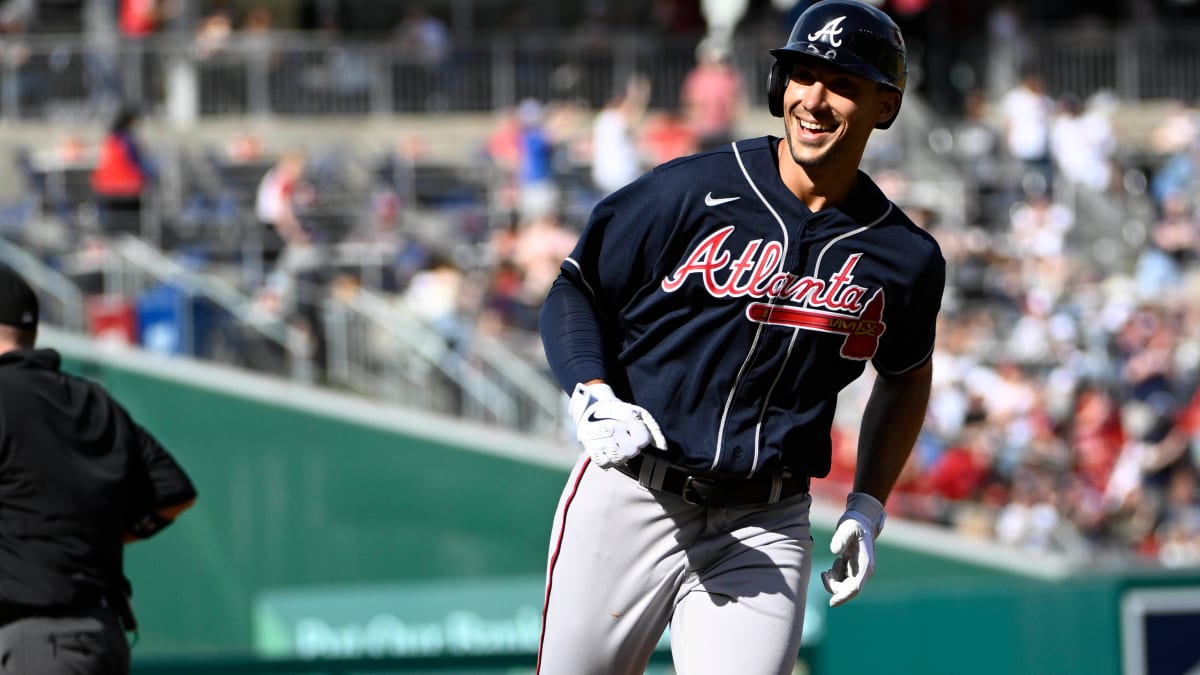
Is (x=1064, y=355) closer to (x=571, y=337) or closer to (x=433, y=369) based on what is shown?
(x=433, y=369)

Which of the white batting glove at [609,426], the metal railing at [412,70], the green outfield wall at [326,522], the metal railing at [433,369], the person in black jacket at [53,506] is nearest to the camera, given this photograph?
the white batting glove at [609,426]

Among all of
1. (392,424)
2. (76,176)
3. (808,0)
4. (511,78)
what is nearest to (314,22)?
(511,78)

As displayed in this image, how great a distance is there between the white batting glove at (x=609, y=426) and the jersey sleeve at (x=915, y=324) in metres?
0.59

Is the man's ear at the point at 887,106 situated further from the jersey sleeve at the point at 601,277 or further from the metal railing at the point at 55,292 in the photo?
the metal railing at the point at 55,292

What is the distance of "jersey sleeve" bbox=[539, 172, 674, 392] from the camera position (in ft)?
13.3

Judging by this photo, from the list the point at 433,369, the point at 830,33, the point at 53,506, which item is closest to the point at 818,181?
the point at 830,33

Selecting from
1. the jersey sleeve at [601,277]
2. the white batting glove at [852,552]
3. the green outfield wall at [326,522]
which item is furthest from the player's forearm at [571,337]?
the green outfield wall at [326,522]

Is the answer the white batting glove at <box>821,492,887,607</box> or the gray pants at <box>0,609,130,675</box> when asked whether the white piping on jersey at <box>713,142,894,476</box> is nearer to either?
the white batting glove at <box>821,492,887,607</box>

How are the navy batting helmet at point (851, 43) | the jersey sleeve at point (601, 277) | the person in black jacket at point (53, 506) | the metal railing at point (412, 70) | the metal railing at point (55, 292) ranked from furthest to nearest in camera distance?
the metal railing at point (412, 70) → the metal railing at point (55, 292) → the person in black jacket at point (53, 506) → the jersey sleeve at point (601, 277) → the navy batting helmet at point (851, 43)

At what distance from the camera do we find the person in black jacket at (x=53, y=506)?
4930 mm

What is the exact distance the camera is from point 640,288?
13.5 ft

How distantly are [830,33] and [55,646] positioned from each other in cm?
257

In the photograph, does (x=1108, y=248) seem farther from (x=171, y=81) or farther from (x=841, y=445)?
(x=171, y=81)

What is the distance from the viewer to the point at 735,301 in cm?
402
